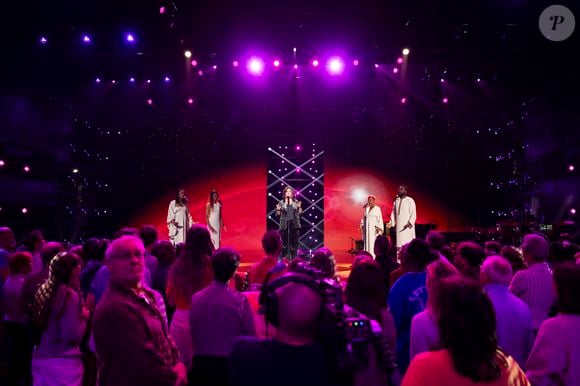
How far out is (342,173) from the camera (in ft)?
57.9

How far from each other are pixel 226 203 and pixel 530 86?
986 cm

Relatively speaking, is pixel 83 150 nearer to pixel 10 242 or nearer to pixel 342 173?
pixel 342 173

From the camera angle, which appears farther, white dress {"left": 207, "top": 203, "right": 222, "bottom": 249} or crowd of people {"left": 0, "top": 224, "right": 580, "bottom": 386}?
white dress {"left": 207, "top": 203, "right": 222, "bottom": 249}

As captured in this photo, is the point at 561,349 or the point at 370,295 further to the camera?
the point at 370,295

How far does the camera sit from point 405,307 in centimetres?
369

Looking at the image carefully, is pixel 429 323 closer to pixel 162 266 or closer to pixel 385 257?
pixel 385 257

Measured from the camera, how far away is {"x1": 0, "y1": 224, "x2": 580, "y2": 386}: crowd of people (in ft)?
6.04

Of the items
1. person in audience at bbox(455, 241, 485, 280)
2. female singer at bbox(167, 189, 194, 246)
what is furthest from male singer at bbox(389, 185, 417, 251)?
person in audience at bbox(455, 241, 485, 280)

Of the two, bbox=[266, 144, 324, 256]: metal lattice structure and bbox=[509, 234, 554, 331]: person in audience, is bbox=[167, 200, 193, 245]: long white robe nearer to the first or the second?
bbox=[266, 144, 324, 256]: metal lattice structure

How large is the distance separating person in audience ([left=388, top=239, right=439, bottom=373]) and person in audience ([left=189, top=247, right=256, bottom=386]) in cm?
102

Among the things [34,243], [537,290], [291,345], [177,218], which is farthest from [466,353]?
[177,218]

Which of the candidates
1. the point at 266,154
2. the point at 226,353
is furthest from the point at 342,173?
the point at 226,353

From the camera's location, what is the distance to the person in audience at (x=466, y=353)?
186 cm

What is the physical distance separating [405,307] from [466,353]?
185cm
